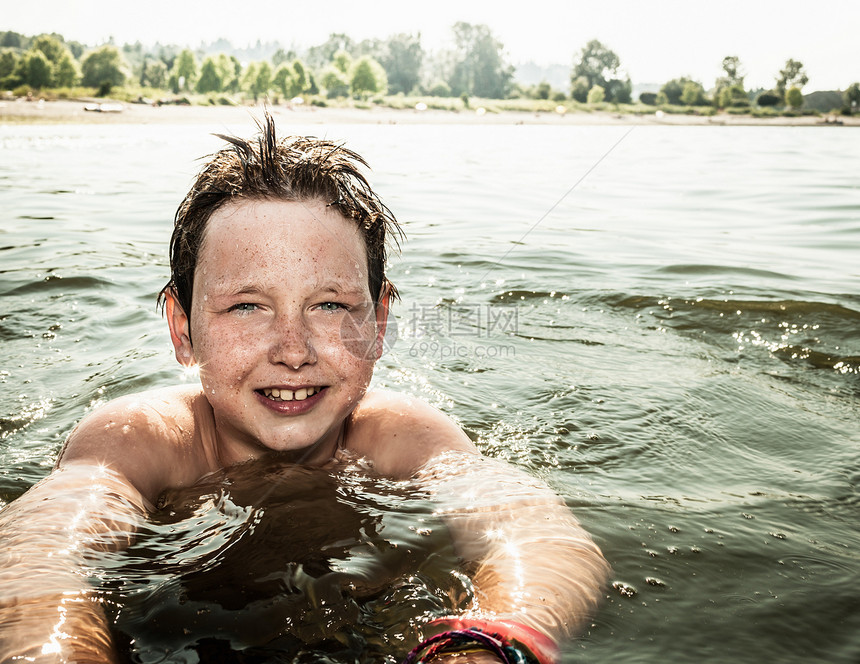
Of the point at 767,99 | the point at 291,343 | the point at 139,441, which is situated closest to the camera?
the point at 291,343

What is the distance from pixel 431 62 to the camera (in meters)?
168

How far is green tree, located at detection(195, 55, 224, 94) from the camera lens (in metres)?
89.9

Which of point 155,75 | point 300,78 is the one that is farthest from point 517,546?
point 155,75

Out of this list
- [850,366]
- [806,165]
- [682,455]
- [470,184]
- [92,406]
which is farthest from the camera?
[806,165]

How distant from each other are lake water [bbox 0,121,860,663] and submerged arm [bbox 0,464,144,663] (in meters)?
0.09

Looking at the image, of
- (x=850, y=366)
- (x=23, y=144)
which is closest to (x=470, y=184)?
(x=850, y=366)

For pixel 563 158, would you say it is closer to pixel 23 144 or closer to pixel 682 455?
pixel 23 144

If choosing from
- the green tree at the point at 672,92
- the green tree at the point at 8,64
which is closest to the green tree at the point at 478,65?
the green tree at the point at 672,92

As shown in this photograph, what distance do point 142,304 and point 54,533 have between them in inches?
148

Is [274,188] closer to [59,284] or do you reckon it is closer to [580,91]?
[59,284]

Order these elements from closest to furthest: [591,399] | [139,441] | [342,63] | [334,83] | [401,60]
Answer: [139,441] < [591,399] < [334,83] < [342,63] < [401,60]

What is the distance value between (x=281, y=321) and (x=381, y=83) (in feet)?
339

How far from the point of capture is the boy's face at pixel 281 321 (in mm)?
2301

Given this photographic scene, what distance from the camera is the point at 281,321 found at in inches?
90.8
